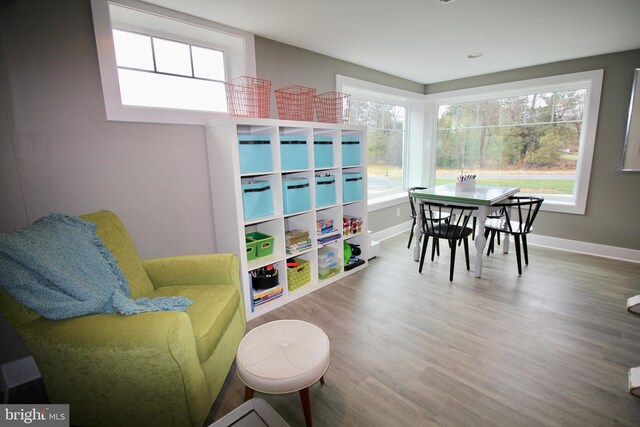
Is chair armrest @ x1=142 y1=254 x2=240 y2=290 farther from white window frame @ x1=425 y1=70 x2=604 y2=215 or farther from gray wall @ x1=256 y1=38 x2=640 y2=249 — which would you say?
white window frame @ x1=425 y1=70 x2=604 y2=215

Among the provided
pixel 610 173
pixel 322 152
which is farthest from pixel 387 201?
pixel 610 173

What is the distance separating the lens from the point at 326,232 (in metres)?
2.93

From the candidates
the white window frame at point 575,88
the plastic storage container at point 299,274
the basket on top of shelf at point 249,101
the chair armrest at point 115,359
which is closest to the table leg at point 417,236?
the plastic storage container at point 299,274

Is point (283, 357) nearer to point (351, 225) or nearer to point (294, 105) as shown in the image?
point (351, 225)

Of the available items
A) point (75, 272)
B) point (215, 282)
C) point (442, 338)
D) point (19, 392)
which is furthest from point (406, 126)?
point (19, 392)

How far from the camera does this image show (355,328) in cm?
219

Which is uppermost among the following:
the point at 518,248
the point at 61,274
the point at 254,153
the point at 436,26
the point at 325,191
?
the point at 436,26

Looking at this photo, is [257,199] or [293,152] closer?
[257,199]

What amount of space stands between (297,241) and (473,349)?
156 centimetres

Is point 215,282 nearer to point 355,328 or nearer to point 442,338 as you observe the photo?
point 355,328

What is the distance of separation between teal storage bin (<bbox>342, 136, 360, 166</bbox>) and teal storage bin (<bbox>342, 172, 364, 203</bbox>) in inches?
4.7

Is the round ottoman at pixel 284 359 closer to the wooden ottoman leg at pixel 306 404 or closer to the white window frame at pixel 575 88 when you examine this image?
the wooden ottoman leg at pixel 306 404

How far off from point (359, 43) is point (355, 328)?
259 centimetres

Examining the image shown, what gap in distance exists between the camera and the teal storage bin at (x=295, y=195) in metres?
2.47
